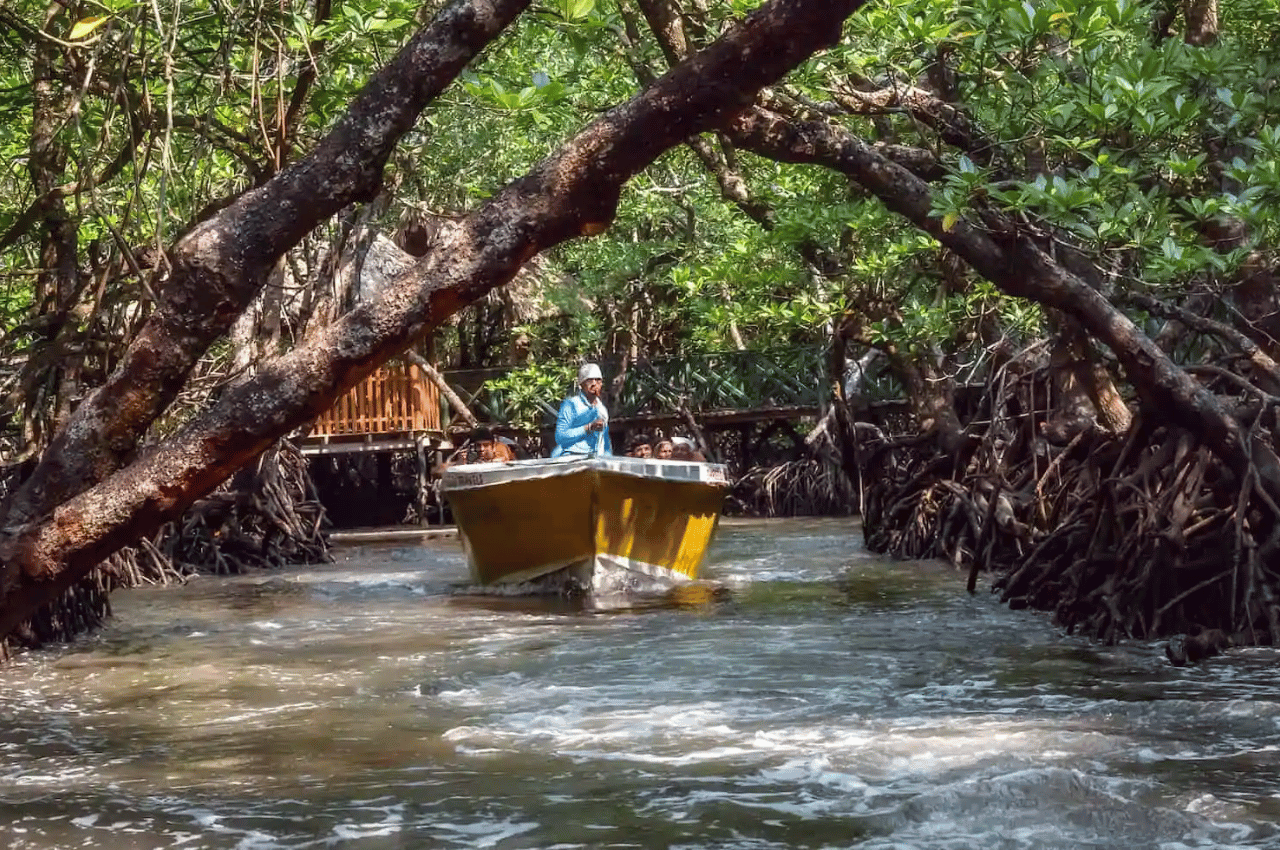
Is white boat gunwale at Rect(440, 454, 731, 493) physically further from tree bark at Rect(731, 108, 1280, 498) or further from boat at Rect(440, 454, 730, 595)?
tree bark at Rect(731, 108, 1280, 498)

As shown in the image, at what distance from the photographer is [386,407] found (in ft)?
78.5

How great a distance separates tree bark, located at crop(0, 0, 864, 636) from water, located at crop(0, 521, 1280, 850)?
112cm

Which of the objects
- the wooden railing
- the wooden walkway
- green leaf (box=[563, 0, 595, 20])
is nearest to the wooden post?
the wooden railing

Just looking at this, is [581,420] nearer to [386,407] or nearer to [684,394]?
[386,407]

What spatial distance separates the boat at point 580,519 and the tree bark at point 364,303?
27.4ft

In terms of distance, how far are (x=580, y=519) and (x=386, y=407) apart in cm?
1080

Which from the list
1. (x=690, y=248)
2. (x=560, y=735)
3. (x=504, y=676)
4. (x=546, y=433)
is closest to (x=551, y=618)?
(x=504, y=676)

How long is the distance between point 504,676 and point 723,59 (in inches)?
185

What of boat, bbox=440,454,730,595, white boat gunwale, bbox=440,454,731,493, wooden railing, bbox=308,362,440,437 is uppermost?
wooden railing, bbox=308,362,440,437

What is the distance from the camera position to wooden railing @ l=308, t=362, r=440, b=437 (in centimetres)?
2380

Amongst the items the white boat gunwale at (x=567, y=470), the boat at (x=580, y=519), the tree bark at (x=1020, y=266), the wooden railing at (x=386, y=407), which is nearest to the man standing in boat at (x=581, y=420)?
the white boat gunwale at (x=567, y=470)

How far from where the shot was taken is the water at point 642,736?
5406 mm

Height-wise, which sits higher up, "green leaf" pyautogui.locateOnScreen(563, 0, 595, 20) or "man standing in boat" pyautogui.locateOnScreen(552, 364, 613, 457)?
"green leaf" pyautogui.locateOnScreen(563, 0, 595, 20)

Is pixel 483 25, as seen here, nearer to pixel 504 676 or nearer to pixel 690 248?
pixel 504 676
